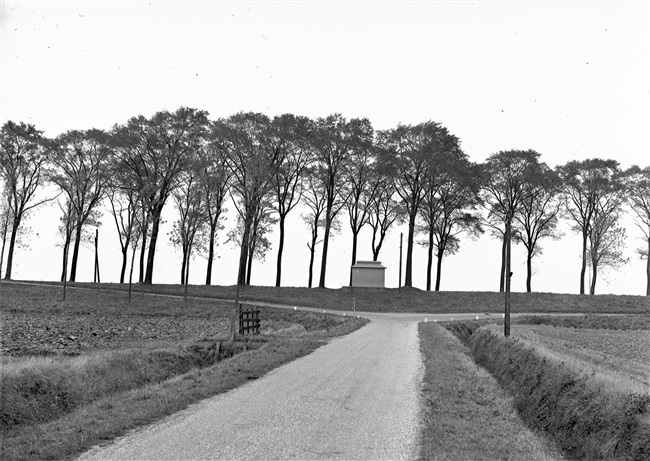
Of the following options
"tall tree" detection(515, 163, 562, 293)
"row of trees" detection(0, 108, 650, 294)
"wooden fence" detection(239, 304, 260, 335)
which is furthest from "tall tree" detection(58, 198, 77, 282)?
"tall tree" detection(515, 163, 562, 293)

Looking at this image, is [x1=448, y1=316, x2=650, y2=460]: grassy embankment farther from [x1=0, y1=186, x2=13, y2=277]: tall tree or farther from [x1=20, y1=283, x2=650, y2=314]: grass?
[x1=0, y1=186, x2=13, y2=277]: tall tree

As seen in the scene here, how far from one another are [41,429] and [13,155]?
50.9 meters

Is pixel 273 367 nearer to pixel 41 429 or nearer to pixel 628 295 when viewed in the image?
pixel 41 429

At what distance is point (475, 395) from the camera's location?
1322 centimetres

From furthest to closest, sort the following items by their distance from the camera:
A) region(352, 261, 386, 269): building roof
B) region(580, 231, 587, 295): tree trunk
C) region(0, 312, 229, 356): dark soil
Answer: region(580, 231, 587, 295): tree trunk, region(352, 261, 386, 269): building roof, region(0, 312, 229, 356): dark soil

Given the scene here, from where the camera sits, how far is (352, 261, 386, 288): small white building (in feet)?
192

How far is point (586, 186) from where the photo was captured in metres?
60.0

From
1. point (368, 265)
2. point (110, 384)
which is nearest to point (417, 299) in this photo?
point (368, 265)

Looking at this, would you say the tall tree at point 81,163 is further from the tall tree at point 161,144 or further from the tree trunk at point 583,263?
the tree trunk at point 583,263

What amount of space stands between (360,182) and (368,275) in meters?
9.47

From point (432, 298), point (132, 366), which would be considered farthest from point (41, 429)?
point (432, 298)

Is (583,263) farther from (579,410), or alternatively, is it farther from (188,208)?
(579,410)

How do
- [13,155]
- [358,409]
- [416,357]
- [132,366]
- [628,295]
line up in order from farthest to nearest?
[628,295] → [13,155] → [416,357] → [132,366] → [358,409]

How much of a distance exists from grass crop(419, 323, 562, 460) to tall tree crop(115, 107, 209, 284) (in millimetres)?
40277
